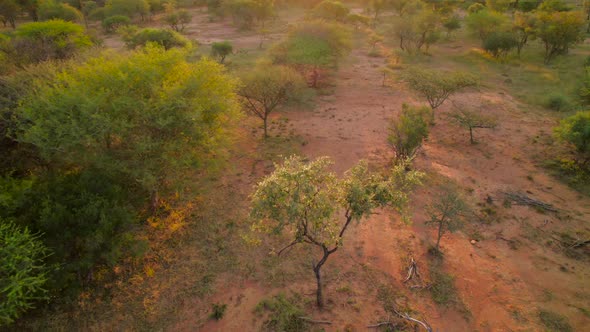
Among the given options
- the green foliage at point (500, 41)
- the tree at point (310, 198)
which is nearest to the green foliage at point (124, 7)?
the green foliage at point (500, 41)

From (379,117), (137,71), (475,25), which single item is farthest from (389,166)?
(475,25)

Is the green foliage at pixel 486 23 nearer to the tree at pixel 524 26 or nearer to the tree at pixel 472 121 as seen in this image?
the tree at pixel 524 26

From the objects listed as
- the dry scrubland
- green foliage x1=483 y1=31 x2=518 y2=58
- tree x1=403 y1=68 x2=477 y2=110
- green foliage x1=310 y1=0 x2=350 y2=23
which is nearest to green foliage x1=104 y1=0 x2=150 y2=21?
green foliage x1=310 y1=0 x2=350 y2=23

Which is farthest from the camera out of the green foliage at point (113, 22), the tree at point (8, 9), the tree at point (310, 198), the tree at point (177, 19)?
the tree at point (177, 19)

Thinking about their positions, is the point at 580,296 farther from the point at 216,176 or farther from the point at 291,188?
the point at 216,176

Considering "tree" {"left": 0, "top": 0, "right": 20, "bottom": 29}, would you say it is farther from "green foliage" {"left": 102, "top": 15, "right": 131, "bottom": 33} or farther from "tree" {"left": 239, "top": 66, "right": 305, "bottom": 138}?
"tree" {"left": 239, "top": 66, "right": 305, "bottom": 138}

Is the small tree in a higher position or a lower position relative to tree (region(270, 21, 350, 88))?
lower

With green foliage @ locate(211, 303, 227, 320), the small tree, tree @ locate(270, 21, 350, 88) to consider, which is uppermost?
tree @ locate(270, 21, 350, 88)
